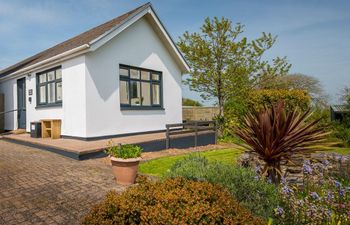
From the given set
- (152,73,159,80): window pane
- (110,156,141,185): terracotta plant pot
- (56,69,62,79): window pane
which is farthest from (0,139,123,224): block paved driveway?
(152,73,159,80): window pane

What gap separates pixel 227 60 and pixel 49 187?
1248 centimetres

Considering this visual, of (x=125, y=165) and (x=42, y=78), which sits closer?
(x=125, y=165)

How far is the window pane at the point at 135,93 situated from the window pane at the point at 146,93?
0.30 meters

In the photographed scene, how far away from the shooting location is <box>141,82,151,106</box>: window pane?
41.7 feet

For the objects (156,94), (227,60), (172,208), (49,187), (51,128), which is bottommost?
(49,187)

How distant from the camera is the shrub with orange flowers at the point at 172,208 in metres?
2.24

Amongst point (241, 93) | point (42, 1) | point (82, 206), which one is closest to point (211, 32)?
point (241, 93)

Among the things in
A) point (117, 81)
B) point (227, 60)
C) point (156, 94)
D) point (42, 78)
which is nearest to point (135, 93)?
point (117, 81)

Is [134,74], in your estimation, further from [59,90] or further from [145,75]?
[59,90]

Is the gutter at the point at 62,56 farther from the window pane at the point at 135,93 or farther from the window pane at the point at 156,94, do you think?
the window pane at the point at 156,94

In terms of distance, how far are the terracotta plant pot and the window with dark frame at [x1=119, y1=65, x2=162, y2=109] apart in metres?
6.15

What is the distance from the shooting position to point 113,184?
5.57 m

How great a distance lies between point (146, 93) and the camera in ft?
42.4

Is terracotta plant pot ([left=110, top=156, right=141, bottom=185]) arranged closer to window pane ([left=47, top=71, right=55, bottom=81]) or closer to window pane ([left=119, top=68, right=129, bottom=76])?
window pane ([left=119, top=68, right=129, bottom=76])
